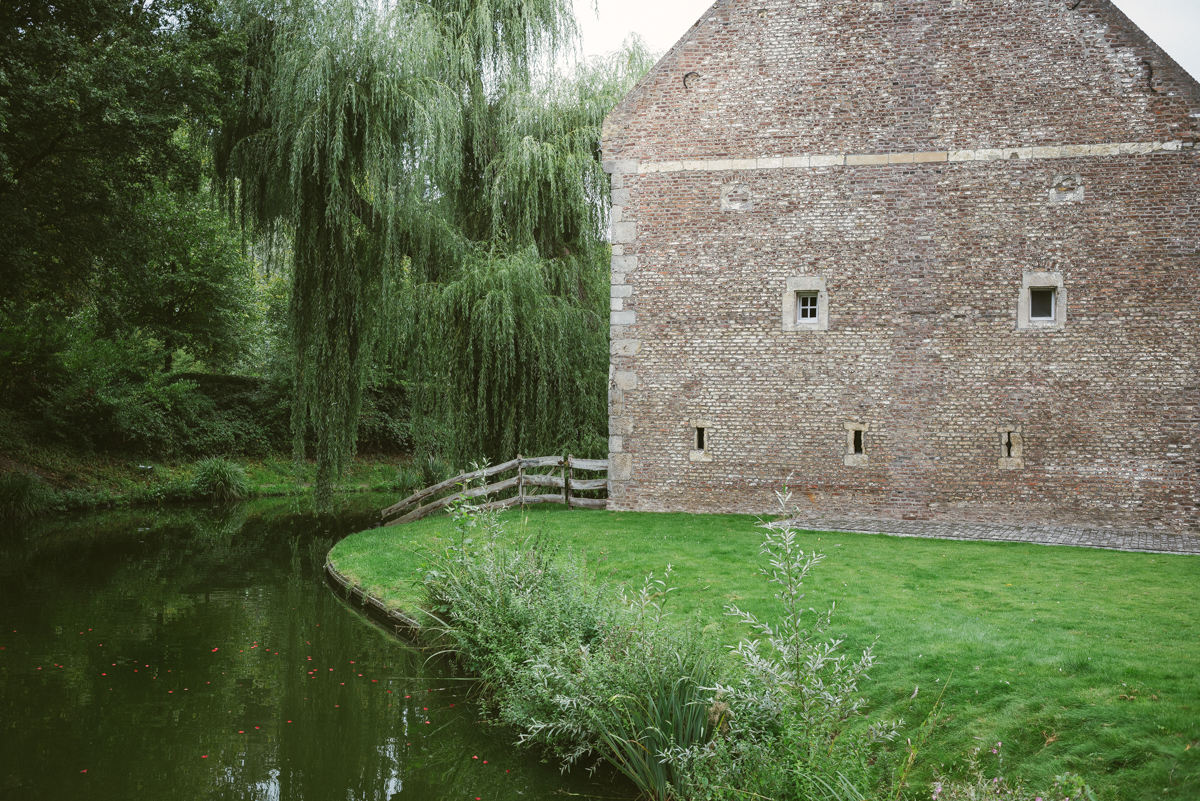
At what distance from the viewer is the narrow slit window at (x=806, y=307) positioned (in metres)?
11.2

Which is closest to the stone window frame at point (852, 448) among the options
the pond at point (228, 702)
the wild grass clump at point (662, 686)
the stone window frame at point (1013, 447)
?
the stone window frame at point (1013, 447)

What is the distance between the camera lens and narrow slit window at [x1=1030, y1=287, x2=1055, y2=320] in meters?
10.5

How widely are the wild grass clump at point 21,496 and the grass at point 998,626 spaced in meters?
7.46

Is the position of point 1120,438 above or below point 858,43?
below

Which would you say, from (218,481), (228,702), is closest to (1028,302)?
(228,702)

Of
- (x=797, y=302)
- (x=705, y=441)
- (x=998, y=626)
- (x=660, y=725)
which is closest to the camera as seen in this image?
(x=660, y=725)

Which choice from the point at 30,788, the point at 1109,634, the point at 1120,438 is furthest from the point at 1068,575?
the point at 30,788

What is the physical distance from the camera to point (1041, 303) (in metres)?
10.6

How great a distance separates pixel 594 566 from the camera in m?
8.02

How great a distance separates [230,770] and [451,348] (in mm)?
7999

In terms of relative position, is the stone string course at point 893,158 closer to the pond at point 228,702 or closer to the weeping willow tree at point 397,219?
the weeping willow tree at point 397,219

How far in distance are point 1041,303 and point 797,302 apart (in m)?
3.02

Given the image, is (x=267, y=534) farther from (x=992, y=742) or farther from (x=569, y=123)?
(x=992, y=742)

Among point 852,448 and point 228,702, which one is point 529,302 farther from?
point 228,702
